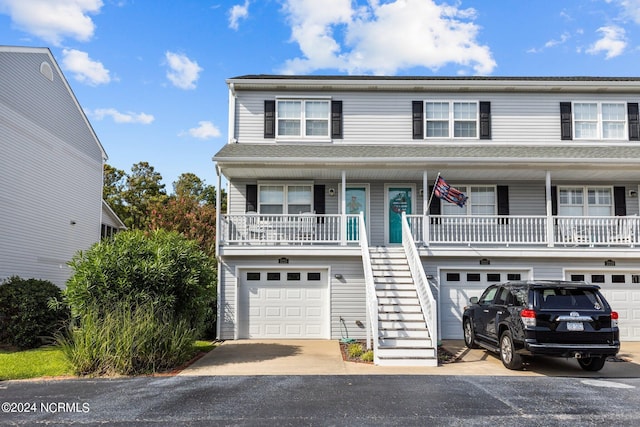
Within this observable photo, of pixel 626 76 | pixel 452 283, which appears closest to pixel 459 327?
pixel 452 283

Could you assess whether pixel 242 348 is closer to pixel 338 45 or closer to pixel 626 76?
pixel 338 45

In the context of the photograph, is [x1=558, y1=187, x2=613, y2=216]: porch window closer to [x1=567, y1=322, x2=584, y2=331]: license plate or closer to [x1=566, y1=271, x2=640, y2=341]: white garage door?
[x1=566, y1=271, x2=640, y2=341]: white garage door

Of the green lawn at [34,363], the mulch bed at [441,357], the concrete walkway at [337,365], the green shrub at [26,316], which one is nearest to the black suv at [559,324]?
the concrete walkway at [337,365]

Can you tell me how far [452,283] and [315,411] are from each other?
863 centimetres

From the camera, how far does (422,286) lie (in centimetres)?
1162

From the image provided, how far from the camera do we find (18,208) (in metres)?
15.2

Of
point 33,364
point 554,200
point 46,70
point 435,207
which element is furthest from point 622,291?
point 46,70

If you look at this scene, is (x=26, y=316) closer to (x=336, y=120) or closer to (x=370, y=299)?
(x=370, y=299)

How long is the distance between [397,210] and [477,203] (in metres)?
2.60

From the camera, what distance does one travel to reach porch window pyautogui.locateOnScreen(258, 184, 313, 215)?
15391mm

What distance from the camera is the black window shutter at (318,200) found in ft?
50.2

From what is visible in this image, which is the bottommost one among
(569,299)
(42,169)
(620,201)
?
(569,299)

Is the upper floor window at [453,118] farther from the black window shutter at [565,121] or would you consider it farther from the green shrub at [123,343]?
the green shrub at [123,343]

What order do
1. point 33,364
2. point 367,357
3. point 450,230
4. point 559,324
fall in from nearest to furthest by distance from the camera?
point 559,324 → point 33,364 → point 367,357 → point 450,230
